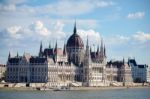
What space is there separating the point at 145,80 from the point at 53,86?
1648 inches

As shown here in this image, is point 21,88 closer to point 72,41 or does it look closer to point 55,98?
point 55,98

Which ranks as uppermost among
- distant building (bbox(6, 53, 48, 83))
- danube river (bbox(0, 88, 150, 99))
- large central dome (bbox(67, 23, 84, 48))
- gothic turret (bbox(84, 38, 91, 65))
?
large central dome (bbox(67, 23, 84, 48))

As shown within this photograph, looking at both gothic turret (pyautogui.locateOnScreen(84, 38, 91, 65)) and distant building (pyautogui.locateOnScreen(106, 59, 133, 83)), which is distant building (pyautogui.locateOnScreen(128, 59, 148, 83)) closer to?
distant building (pyautogui.locateOnScreen(106, 59, 133, 83))

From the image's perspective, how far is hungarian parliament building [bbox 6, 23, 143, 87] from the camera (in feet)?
283

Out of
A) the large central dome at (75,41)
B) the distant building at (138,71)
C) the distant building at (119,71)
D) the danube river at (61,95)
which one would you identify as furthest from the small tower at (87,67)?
the danube river at (61,95)

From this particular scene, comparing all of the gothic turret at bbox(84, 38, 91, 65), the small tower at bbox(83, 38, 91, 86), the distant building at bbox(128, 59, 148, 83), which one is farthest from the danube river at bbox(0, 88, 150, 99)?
the distant building at bbox(128, 59, 148, 83)

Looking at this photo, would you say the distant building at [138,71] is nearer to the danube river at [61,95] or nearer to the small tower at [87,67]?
the small tower at [87,67]

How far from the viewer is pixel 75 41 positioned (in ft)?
325

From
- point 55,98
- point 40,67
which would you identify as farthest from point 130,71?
point 55,98

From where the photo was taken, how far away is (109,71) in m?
105

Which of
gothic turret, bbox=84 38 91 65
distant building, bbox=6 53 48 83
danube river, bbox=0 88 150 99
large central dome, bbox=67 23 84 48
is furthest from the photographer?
large central dome, bbox=67 23 84 48

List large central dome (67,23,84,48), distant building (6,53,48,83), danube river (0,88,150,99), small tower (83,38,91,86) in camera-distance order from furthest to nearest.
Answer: large central dome (67,23,84,48) → small tower (83,38,91,86) → distant building (6,53,48,83) → danube river (0,88,150,99)

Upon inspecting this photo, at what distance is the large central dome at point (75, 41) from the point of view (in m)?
98.9

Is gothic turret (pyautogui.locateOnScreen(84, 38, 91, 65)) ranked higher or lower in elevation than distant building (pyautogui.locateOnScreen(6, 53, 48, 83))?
higher
